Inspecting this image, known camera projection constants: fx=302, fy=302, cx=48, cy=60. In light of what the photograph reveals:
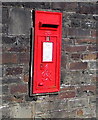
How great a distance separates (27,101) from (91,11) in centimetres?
135

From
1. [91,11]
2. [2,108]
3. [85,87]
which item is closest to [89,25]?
[91,11]

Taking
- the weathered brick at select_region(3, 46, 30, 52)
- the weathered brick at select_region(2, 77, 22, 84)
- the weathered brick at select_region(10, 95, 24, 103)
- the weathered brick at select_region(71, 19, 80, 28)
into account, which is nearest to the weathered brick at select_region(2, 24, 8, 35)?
the weathered brick at select_region(3, 46, 30, 52)

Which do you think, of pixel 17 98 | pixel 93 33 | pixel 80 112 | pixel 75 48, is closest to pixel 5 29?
pixel 17 98

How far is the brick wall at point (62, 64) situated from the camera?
10.9 feet

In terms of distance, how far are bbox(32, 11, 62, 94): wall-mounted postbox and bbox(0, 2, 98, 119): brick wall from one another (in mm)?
81

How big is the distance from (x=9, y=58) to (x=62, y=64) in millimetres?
679

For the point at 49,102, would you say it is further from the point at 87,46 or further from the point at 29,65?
the point at 87,46

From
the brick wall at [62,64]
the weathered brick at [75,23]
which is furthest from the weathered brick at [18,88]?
the weathered brick at [75,23]

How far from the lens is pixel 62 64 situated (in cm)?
363

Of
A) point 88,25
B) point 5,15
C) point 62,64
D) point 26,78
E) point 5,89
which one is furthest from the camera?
point 88,25

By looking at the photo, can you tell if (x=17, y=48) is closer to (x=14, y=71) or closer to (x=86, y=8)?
(x=14, y=71)

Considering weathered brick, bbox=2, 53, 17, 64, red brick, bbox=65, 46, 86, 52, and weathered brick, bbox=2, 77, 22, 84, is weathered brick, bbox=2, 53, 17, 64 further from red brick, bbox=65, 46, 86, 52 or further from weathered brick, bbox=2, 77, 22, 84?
red brick, bbox=65, 46, 86, 52

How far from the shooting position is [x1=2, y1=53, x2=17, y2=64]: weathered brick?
3.29 metres

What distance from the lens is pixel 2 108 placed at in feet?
11.0
